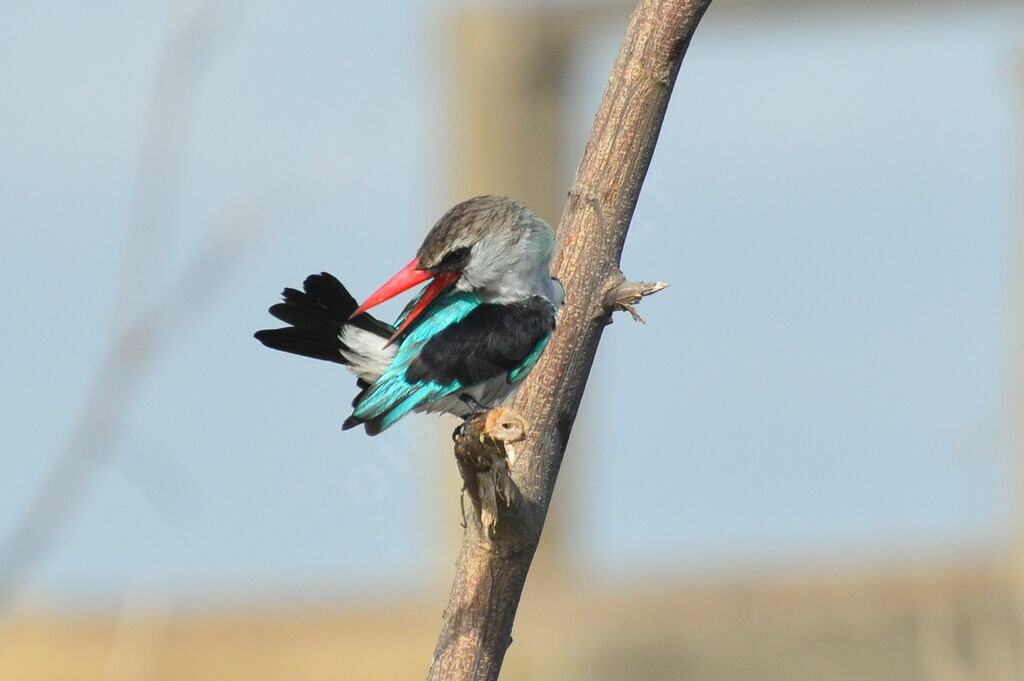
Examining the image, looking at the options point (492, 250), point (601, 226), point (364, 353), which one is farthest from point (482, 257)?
point (601, 226)

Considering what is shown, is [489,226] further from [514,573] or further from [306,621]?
[306,621]

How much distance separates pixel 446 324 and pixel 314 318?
0.27m

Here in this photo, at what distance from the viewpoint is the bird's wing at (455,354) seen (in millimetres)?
2809

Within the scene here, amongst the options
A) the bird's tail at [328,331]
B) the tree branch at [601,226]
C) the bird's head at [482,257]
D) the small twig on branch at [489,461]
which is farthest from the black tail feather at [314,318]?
the small twig on branch at [489,461]

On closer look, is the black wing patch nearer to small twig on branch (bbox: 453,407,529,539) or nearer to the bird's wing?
the bird's wing

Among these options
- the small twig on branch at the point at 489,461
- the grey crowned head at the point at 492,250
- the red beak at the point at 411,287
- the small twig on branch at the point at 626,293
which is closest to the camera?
the small twig on branch at the point at 489,461

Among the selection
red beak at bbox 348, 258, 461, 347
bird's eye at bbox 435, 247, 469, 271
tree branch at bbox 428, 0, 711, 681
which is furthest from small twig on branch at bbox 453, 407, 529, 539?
bird's eye at bbox 435, 247, 469, 271

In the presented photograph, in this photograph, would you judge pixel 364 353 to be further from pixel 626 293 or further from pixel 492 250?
pixel 626 293

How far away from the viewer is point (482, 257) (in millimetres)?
3059

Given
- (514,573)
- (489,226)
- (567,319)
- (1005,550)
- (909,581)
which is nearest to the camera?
(514,573)

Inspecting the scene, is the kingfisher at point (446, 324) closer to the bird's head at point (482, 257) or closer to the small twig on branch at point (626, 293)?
the bird's head at point (482, 257)

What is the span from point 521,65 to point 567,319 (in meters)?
3.50

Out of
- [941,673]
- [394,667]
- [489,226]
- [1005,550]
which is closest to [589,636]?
[394,667]

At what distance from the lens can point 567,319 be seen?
8.59ft
